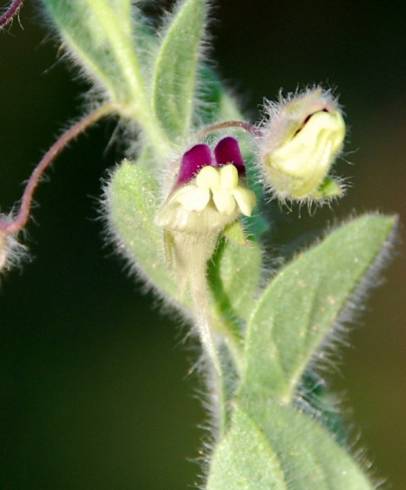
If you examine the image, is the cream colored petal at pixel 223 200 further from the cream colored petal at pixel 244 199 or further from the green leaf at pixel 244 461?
the green leaf at pixel 244 461

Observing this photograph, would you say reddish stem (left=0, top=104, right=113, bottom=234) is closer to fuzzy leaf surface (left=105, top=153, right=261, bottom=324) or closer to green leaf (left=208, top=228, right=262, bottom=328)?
fuzzy leaf surface (left=105, top=153, right=261, bottom=324)

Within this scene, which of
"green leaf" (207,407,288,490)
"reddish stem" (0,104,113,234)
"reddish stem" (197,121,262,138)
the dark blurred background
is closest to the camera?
"green leaf" (207,407,288,490)

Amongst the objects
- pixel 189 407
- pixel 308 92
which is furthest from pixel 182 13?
pixel 189 407

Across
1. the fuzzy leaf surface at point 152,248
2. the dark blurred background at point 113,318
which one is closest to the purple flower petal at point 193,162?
the fuzzy leaf surface at point 152,248

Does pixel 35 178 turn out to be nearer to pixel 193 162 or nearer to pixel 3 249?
pixel 3 249

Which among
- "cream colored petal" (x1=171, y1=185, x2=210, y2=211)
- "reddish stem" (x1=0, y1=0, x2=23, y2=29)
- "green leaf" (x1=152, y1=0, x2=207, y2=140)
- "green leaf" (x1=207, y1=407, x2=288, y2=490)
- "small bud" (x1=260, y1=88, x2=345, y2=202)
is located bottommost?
"green leaf" (x1=207, y1=407, x2=288, y2=490)

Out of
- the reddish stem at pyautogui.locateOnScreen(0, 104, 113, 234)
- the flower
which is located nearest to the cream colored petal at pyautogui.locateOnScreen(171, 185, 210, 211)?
the flower

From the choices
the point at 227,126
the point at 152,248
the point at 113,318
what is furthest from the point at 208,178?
the point at 113,318
